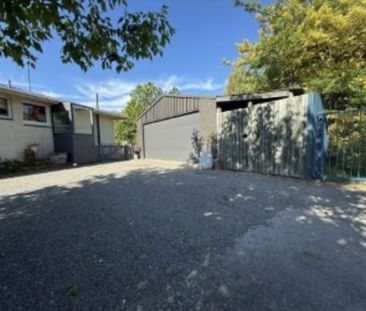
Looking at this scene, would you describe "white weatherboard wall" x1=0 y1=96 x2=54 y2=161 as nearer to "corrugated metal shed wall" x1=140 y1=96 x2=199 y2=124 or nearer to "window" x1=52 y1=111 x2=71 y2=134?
"window" x1=52 y1=111 x2=71 y2=134

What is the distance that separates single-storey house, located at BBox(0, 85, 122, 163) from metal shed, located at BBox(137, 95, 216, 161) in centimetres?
347

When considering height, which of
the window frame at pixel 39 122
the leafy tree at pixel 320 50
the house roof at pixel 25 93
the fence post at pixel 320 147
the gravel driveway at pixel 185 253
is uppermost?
the leafy tree at pixel 320 50

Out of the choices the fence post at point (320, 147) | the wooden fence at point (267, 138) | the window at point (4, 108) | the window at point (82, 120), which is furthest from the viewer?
the window at point (82, 120)

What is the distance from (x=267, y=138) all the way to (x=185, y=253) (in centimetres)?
571

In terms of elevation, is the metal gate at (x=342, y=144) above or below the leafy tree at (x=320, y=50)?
below

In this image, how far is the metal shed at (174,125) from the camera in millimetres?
10367

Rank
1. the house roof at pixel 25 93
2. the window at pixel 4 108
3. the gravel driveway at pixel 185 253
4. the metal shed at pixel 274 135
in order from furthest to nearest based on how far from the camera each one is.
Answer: the window at pixel 4 108
the house roof at pixel 25 93
the metal shed at pixel 274 135
the gravel driveway at pixel 185 253

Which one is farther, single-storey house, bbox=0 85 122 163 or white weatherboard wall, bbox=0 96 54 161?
single-storey house, bbox=0 85 122 163

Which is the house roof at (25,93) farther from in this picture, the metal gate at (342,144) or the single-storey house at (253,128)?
the metal gate at (342,144)

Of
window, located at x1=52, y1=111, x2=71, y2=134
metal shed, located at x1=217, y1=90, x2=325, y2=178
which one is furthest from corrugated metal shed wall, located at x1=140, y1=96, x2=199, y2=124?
window, located at x1=52, y1=111, x2=71, y2=134

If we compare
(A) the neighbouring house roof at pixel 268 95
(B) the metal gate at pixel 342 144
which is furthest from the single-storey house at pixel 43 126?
(B) the metal gate at pixel 342 144

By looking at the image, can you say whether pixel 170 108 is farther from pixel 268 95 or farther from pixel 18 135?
pixel 18 135

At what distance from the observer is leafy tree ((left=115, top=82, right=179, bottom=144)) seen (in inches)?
1271

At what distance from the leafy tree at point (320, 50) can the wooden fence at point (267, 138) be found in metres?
3.47
